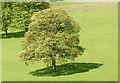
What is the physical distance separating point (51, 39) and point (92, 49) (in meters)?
11.1

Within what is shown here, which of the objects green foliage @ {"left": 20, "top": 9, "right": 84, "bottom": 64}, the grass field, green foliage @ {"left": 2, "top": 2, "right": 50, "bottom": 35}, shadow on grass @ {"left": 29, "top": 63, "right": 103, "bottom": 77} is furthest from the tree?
green foliage @ {"left": 2, "top": 2, "right": 50, "bottom": 35}

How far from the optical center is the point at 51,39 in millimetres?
36281

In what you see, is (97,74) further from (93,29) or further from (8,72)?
(93,29)

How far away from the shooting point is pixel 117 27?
5884 centimetres

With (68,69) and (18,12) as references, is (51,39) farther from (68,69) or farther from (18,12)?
(18,12)

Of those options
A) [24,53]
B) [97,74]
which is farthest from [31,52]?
[97,74]

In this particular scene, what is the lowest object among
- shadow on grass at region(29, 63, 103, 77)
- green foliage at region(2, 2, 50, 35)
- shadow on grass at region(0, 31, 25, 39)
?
shadow on grass at region(0, 31, 25, 39)

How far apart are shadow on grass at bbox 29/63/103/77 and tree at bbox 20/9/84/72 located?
33.5 inches

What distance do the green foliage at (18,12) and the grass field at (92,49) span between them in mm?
4549

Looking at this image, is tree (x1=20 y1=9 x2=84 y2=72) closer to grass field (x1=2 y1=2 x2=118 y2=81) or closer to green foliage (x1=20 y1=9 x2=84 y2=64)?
green foliage (x1=20 y1=9 x2=84 y2=64)

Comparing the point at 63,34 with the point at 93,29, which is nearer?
the point at 63,34

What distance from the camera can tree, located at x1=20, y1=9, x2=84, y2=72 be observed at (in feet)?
119

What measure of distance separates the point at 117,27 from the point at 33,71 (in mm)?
23106

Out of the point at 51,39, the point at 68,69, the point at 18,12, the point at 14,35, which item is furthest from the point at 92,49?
the point at 18,12
